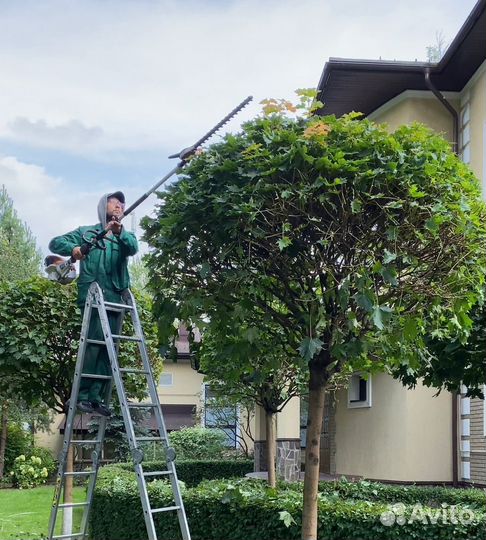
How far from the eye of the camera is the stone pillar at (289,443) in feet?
61.6

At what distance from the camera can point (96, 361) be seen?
7.03m

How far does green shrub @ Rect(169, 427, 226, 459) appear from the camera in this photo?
2223 centimetres

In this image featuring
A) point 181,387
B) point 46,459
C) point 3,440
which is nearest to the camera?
point 3,440

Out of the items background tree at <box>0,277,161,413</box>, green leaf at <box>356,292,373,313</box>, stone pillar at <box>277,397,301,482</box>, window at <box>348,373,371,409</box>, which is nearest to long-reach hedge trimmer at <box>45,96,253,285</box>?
green leaf at <box>356,292,373,313</box>

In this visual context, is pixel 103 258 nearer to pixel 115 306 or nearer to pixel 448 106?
pixel 115 306

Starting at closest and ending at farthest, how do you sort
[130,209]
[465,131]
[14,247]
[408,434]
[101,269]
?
[130,209], [101,269], [465,131], [408,434], [14,247]

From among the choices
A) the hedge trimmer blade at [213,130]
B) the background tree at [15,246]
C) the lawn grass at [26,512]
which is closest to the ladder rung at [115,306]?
the hedge trimmer blade at [213,130]

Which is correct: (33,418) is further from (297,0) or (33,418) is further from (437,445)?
(297,0)

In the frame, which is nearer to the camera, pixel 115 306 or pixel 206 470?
pixel 115 306

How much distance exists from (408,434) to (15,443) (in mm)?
13049

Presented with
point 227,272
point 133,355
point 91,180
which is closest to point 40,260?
point 91,180

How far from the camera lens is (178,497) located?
20.4 feet

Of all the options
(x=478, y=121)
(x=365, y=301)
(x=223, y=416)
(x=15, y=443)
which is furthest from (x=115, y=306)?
(x=15, y=443)

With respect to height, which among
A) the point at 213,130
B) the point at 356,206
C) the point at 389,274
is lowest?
the point at 389,274
